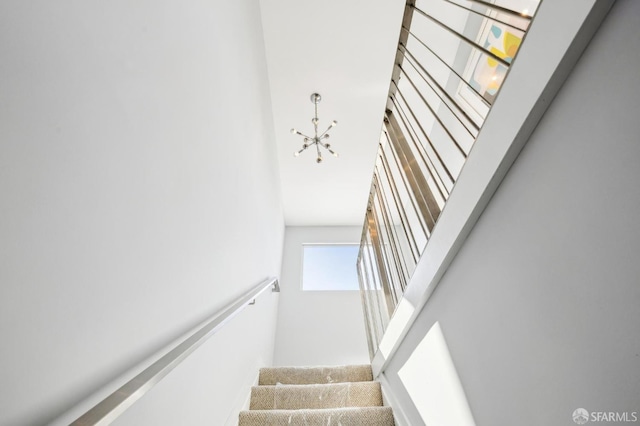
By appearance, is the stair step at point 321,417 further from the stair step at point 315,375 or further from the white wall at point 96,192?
the stair step at point 315,375

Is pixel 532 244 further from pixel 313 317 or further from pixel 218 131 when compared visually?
pixel 313 317

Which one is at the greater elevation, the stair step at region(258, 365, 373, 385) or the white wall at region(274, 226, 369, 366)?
the white wall at region(274, 226, 369, 366)

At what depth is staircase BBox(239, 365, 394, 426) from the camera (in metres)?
1.68

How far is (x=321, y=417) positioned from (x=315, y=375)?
2.67ft

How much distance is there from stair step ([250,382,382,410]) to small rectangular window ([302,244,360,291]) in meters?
2.84

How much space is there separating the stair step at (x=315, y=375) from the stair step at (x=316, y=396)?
35 centimetres

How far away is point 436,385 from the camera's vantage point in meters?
1.16

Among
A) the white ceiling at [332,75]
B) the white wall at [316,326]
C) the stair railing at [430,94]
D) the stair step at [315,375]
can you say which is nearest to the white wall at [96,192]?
the stair railing at [430,94]

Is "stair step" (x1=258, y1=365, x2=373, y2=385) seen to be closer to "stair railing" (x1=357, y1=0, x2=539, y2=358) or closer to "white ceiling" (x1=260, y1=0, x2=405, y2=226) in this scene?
"stair railing" (x1=357, y1=0, x2=539, y2=358)

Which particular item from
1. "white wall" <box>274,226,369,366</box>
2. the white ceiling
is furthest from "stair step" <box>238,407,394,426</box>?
the white ceiling

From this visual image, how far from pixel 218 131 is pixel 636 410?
1.55 meters

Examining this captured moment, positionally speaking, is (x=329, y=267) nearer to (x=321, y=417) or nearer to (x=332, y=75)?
(x=332, y=75)

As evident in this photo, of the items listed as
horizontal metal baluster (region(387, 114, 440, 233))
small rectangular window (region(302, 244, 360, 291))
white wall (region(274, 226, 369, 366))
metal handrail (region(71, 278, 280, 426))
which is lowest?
metal handrail (region(71, 278, 280, 426))

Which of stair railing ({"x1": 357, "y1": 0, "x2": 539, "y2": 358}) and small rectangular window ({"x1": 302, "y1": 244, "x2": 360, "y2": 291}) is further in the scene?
small rectangular window ({"x1": 302, "y1": 244, "x2": 360, "y2": 291})
